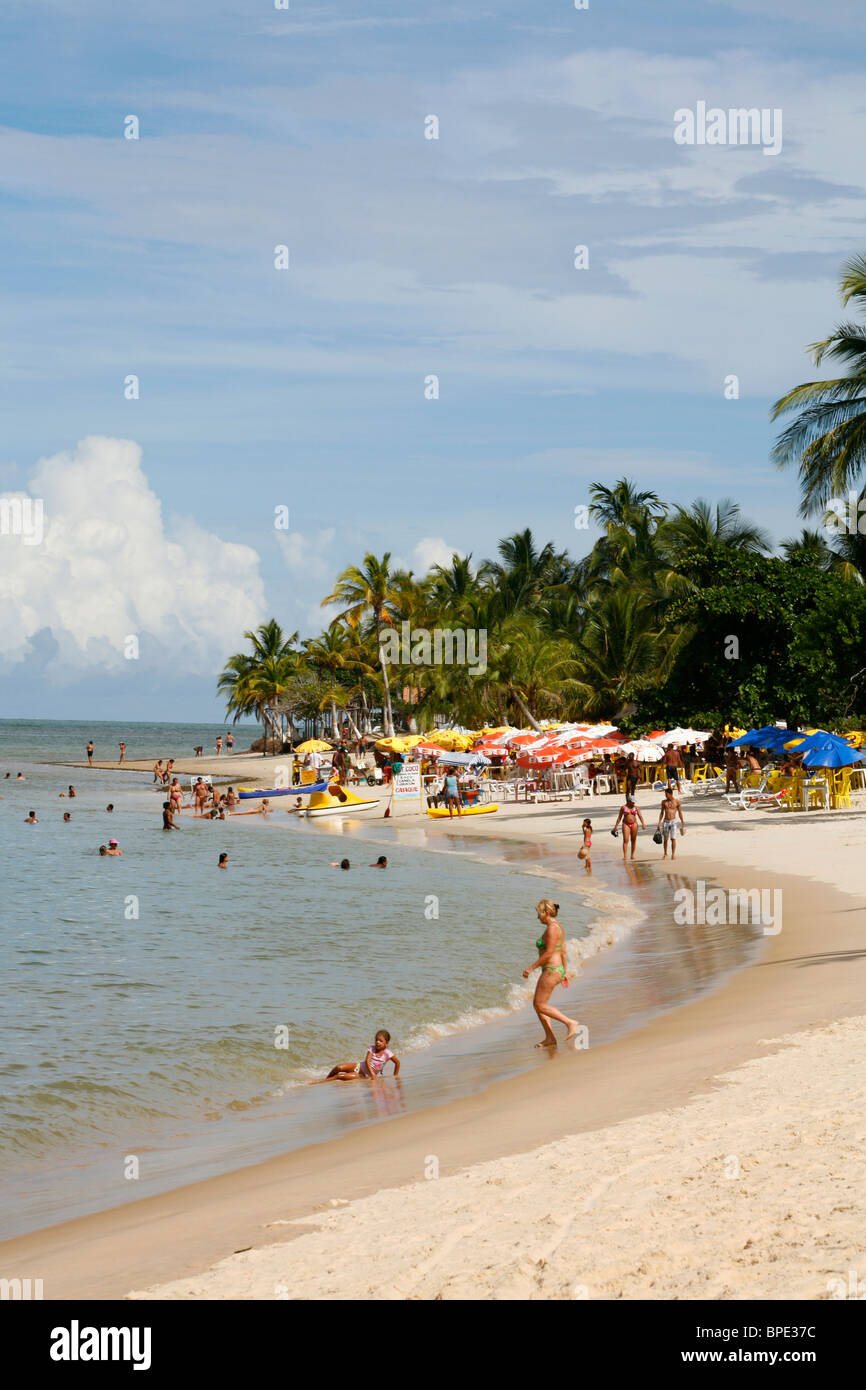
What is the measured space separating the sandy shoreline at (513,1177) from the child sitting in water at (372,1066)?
4.15ft

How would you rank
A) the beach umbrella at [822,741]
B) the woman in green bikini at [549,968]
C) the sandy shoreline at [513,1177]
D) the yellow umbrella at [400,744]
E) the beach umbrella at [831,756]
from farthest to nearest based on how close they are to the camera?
the yellow umbrella at [400,744] < the beach umbrella at [822,741] < the beach umbrella at [831,756] < the woman in green bikini at [549,968] < the sandy shoreline at [513,1177]

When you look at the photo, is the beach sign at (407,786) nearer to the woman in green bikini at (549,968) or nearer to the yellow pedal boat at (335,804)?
the yellow pedal boat at (335,804)

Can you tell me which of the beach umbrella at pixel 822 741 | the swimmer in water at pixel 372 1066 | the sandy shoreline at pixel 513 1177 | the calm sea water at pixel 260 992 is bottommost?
the calm sea water at pixel 260 992

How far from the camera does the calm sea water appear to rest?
9297 mm

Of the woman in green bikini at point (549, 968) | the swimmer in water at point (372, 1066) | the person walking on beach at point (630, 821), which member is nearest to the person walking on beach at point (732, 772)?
the person walking on beach at point (630, 821)

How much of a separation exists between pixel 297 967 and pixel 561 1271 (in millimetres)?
11398

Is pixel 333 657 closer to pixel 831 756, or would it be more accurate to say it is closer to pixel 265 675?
pixel 265 675

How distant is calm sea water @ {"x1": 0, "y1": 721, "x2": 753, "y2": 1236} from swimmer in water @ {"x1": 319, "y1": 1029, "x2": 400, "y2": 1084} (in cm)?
25

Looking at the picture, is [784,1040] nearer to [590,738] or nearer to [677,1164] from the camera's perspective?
[677,1164]

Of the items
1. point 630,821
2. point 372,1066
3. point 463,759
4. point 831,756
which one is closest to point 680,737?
point 463,759

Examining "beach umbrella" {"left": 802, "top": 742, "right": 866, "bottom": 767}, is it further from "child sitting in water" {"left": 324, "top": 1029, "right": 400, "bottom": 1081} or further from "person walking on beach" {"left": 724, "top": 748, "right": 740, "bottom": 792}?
"child sitting in water" {"left": 324, "top": 1029, "right": 400, "bottom": 1081}

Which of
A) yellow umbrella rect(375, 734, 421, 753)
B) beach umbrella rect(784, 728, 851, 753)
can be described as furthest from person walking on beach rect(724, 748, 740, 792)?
yellow umbrella rect(375, 734, 421, 753)

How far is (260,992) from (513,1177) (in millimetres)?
8290

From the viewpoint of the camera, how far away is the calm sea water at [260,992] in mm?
9297
